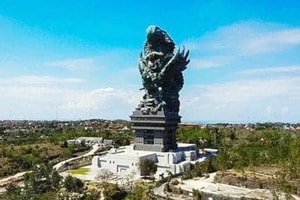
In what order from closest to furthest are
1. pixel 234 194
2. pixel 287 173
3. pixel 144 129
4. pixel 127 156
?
pixel 234 194 < pixel 287 173 < pixel 127 156 < pixel 144 129

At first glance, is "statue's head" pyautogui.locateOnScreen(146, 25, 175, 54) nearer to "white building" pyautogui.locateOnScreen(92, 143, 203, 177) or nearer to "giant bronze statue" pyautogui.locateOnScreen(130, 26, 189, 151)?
"giant bronze statue" pyautogui.locateOnScreen(130, 26, 189, 151)

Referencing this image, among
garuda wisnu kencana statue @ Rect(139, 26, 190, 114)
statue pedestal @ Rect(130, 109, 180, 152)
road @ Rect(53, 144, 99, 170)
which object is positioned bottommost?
road @ Rect(53, 144, 99, 170)

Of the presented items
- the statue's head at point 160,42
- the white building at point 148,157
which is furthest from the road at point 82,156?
the statue's head at point 160,42

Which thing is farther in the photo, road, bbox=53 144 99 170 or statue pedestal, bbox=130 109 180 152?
road, bbox=53 144 99 170

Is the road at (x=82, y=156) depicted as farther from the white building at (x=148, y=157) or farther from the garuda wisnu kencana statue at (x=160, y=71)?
the garuda wisnu kencana statue at (x=160, y=71)

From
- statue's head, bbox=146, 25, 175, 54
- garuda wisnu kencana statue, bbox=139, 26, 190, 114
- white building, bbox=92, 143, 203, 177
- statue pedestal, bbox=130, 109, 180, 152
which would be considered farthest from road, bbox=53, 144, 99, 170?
statue's head, bbox=146, 25, 175, 54

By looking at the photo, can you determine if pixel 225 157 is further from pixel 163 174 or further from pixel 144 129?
pixel 144 129

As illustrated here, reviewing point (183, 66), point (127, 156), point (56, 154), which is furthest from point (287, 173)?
point (56, 154)
